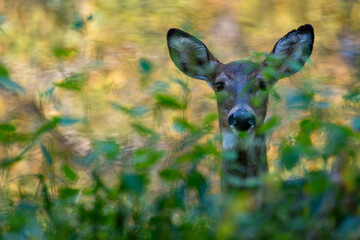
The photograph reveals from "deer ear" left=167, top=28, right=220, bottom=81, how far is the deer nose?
2.82 ft

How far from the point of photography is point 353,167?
7.89ft

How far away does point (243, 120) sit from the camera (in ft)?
14.6

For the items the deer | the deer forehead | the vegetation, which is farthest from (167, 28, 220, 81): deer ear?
the vegetation

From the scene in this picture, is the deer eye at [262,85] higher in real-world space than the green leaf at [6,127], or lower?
lower

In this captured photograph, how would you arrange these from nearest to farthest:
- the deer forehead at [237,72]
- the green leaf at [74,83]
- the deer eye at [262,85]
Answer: the green leaf at [74,83]
the deer eye at [262,85]
the deer forehead at [237,72]

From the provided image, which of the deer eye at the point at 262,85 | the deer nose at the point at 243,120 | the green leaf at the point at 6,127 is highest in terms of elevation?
the green leaf at the point at 6,127

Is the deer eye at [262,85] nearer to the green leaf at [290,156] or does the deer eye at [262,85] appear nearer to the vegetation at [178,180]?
the vegetation at [178,180]

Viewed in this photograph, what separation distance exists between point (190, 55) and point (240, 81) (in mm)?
501

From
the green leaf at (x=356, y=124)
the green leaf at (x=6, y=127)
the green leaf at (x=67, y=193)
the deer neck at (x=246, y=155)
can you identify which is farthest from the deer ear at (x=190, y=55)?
the green leaf at (x=356, y=124)

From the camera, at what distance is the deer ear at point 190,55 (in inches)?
201

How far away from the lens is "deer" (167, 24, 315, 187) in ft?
14.2

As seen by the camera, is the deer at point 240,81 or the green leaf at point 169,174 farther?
the deer at point 240,81

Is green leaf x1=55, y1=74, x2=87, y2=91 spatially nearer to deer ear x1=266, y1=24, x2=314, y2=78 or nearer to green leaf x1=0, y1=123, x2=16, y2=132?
green leaf x1=0, y1=123, x2=16, y2=132

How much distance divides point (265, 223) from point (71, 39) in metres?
6.14
